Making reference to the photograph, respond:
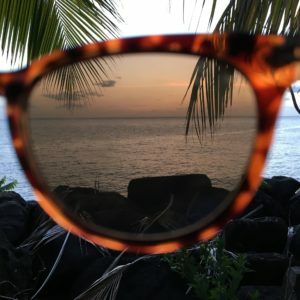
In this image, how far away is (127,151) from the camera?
84 centimetres

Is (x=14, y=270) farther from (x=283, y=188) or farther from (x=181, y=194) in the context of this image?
(x=283, y=188)

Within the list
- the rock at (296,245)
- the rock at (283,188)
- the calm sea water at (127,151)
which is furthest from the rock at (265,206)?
the calm sea water at (127,151)

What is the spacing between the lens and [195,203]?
29.8 inches

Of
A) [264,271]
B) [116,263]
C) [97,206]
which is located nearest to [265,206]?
[264,271]

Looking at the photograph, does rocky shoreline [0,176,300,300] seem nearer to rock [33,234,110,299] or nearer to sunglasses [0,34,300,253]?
rock [33,234,110,299]

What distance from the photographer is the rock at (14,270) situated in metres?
2.05

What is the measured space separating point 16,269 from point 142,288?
0.56 m

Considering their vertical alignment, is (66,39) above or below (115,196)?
above

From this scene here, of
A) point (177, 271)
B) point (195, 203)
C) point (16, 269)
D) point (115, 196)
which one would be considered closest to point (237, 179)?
point (195, 203)

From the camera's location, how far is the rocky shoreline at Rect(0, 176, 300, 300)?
191 centimetres

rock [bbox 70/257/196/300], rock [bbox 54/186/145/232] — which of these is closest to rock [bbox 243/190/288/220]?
rock [bbox 70/257/196/300]

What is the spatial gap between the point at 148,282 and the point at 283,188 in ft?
6.00

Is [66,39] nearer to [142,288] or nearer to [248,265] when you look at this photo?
[142,288]

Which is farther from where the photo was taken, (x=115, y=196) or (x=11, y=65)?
(x=11, y=65)
